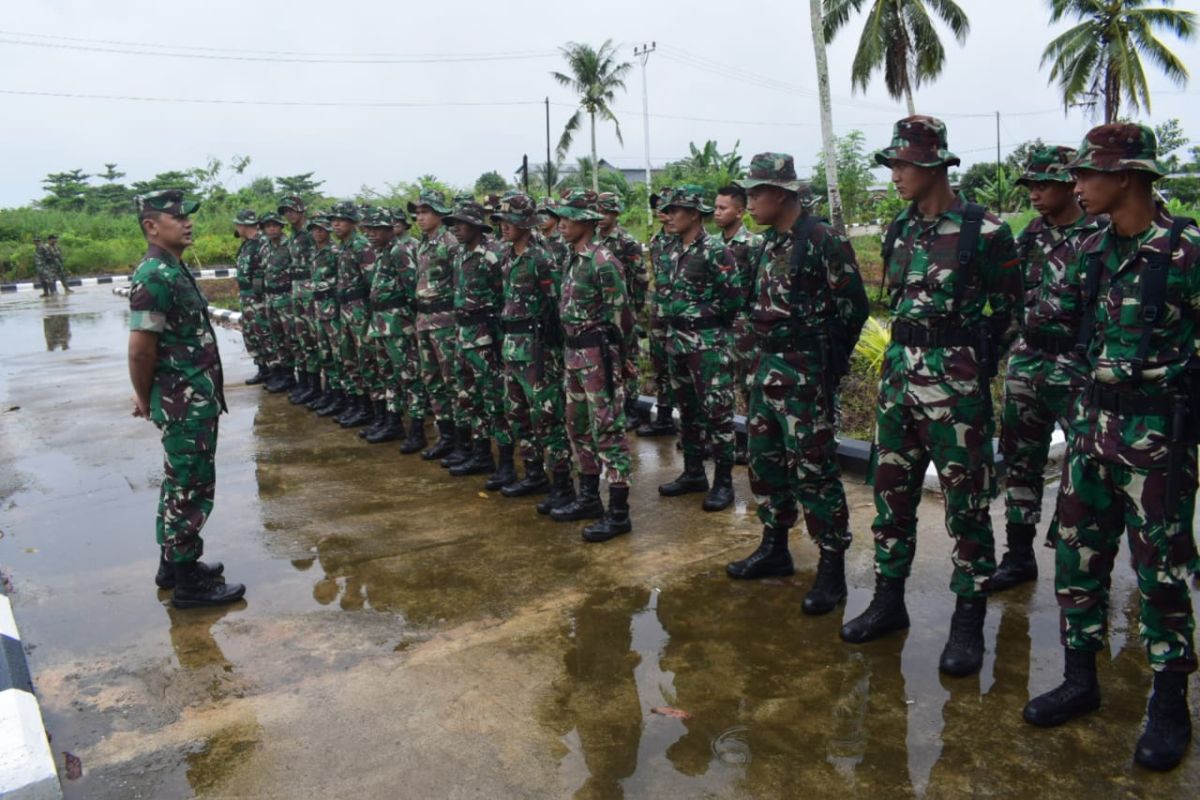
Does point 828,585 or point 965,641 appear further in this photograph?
point 828,585

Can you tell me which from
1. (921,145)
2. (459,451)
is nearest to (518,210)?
(459,451)

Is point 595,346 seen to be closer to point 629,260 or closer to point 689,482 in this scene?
point 689,482

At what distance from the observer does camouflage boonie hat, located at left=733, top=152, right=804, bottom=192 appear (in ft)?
12.7

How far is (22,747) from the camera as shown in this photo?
9.18 feet

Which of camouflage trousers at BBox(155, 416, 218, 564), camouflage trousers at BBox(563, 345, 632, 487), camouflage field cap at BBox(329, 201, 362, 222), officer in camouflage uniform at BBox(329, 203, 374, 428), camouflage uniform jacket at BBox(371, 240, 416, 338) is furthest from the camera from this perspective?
camouflage field cap at BBox(329, 201, 362, 222)

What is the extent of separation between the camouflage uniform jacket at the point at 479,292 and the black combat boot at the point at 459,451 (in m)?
0.83

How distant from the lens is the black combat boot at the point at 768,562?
14.1ft

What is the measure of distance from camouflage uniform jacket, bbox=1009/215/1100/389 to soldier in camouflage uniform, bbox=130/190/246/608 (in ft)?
12.4

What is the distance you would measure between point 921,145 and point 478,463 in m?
3.89

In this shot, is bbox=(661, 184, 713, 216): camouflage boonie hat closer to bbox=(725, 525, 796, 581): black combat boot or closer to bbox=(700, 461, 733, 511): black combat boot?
bbox=(700, 461, 733, 511): black combat boot

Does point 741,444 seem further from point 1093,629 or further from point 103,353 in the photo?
point 103,353

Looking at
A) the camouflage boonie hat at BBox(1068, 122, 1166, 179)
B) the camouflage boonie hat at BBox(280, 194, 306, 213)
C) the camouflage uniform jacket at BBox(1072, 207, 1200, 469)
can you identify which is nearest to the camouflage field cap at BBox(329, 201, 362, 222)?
the camouflage boonie hat at BBox(280, 194, 306, 213)

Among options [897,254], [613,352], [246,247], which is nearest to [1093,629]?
[897,254]

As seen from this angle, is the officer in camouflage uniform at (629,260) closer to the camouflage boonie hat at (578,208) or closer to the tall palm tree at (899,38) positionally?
the camouflage boonie hat at (578,208)
